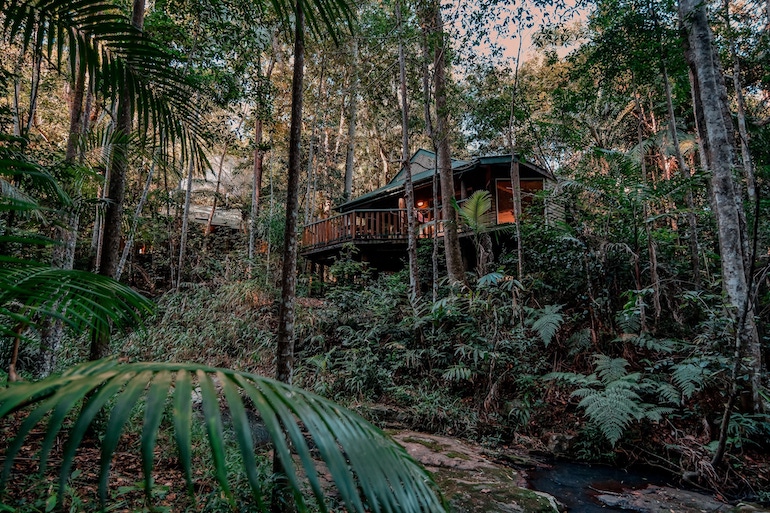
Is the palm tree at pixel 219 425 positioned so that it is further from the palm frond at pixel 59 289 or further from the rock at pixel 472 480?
the rock at pixel 472 480

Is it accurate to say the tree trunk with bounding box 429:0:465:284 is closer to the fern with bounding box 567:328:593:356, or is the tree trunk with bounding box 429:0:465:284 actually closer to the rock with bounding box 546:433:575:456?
the fern with bounding box 567:328:593:356

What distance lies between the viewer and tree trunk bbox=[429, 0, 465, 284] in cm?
816

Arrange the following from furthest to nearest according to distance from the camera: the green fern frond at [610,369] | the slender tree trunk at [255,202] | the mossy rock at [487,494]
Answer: the slender tree trunk at [255,202]
the green fern frond at [610,369]
the mossy rock at [487,494]

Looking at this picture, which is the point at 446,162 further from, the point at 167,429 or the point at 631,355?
the point at 167,429

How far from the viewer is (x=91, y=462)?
2.96m

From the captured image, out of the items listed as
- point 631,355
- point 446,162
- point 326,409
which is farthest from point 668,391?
point 446,162

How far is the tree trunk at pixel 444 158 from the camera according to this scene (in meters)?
8.16

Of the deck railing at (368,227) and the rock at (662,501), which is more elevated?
the deck railing at (368,227)

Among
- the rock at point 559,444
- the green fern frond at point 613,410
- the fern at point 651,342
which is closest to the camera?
the green fern frond at point 613,410

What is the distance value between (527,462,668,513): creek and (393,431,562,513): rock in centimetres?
24

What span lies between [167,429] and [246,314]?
201 inches

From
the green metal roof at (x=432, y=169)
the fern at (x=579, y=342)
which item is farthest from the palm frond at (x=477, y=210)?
the green metal roof at (x=432, y=169)

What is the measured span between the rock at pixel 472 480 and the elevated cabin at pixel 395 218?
6.90 metres

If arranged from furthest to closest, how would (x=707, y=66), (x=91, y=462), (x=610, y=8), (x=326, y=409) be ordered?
(x=610, y=8) < (x=707, y=66) < (x=91, y=462) < (x=326, y=409)
